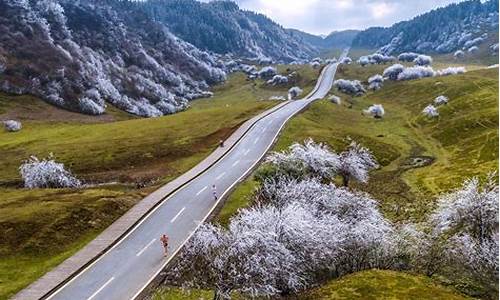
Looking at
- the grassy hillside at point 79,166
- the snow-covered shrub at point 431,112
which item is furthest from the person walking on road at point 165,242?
the snow-covered shrub at point 431,112

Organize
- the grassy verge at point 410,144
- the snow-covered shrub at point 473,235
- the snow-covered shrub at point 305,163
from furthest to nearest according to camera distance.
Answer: the snow-covered shrub at point 305,163
the snow-covered shrub at point 473,235
the grassy verge at point 410,144

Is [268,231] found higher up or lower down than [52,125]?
lower down

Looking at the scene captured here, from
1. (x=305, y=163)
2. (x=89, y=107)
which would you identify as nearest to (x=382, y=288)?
(x=305, y=163)

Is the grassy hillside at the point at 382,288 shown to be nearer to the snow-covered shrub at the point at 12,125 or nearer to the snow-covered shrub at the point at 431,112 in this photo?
the snow-covered shrub at the point at 431,112

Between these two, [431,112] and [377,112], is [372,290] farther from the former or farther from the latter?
[377,112]

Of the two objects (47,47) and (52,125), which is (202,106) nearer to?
(47,47)

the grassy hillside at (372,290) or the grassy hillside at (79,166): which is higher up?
the grassy hillside at (79,166)

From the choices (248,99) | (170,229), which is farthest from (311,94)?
(170,229)
